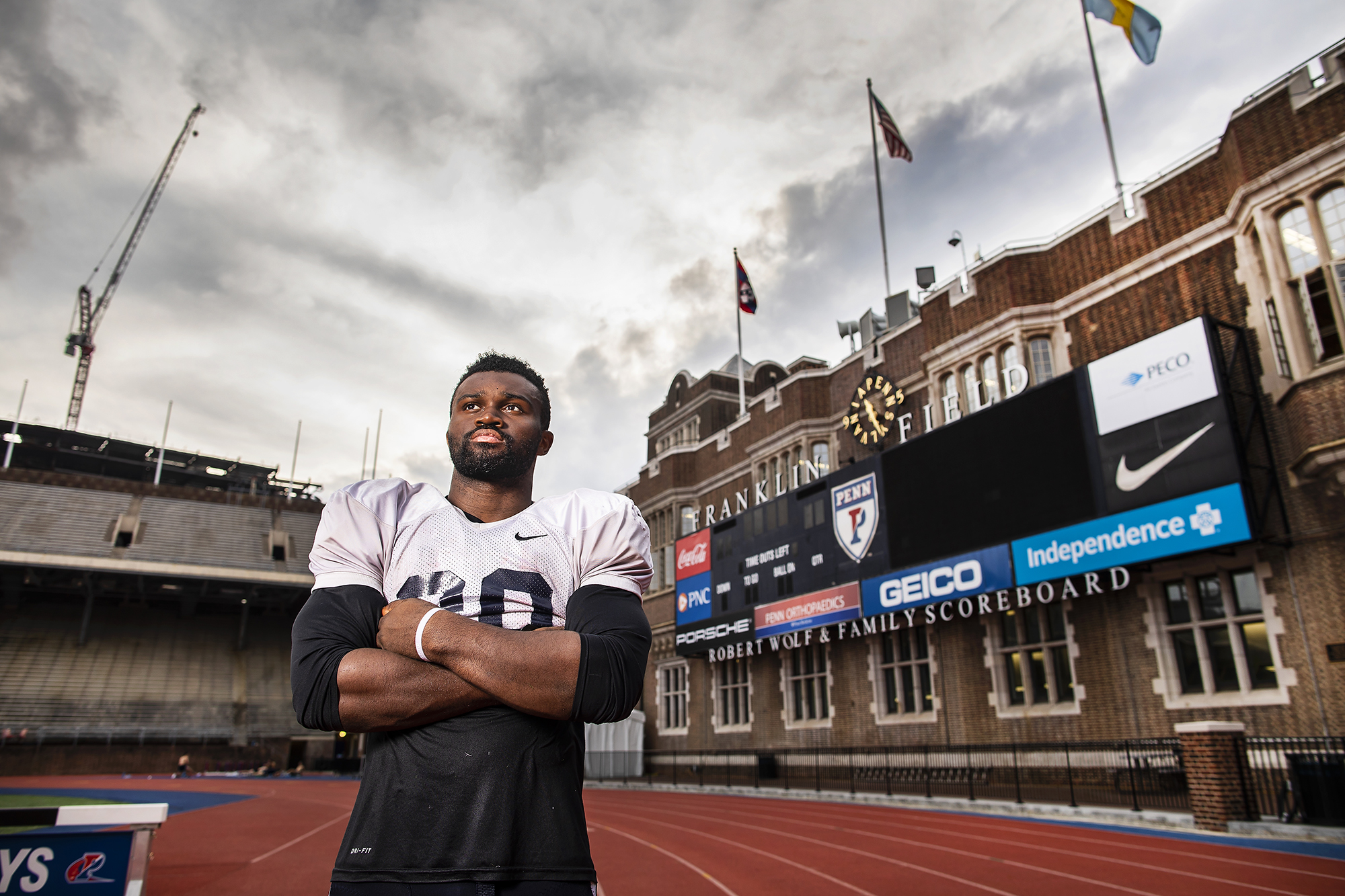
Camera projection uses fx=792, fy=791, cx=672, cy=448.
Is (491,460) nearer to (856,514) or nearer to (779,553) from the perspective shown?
(856,514)

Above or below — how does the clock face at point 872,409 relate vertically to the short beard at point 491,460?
above

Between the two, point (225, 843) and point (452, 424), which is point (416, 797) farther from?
point (225, 843)

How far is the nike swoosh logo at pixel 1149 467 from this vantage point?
42.6ft

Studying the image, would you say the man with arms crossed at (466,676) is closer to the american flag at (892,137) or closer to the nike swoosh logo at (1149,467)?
the nike swoosh logo at (1149,467)

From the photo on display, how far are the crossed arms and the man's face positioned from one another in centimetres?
50

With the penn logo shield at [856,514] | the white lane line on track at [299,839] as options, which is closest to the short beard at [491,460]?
the white lane line on track at [299,839]

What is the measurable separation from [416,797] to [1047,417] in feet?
52.0

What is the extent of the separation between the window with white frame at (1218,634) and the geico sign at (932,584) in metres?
3.42

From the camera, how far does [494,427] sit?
2.31m

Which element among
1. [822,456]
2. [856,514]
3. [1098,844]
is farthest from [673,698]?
[1098,844]

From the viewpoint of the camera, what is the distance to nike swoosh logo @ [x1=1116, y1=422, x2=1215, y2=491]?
42.6 feet

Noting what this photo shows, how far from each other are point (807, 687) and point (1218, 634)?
39.2 ft

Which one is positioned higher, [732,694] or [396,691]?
[732,694]

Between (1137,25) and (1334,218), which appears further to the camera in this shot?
(1137,25)
